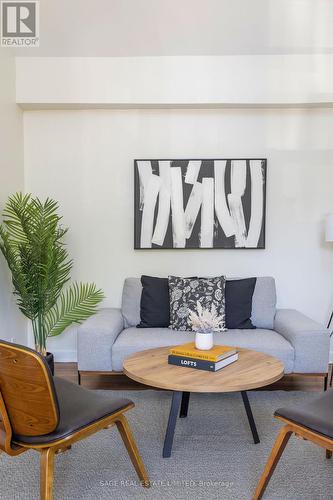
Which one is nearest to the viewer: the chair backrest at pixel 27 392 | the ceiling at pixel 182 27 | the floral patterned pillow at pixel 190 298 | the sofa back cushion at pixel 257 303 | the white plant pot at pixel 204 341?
the chair backrest at pixel 27 392

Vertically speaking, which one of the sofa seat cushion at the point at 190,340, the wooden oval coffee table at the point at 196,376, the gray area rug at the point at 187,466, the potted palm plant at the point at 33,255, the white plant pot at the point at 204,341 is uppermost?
the potted palm plant at the point at 33,255

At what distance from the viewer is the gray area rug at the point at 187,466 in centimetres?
186

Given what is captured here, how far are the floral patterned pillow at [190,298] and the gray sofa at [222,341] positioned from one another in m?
0.12

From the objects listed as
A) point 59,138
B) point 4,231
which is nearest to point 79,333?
point 4,231

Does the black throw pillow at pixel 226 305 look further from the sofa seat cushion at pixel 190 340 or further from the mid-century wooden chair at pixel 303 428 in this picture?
the mid-century wooden chair at pixel 303 428

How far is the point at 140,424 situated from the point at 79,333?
2.58 ft

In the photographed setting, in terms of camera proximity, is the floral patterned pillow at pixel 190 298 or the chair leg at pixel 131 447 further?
the floral patterned pillow at pixel 190 298

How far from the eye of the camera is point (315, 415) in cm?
171

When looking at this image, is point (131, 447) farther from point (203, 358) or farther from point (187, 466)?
point (203, 358)

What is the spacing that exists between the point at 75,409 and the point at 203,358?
738 millimetres

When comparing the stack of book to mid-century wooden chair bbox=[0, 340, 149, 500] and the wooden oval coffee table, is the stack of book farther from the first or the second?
mid-century wooden chair bbox=[0, 340, 149, 500]

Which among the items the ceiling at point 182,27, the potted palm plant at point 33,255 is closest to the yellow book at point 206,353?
the potted palm plant at point 33,255

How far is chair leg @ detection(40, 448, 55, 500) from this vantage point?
1.49 meters

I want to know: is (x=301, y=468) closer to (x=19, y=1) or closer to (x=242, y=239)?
(x=242, y=239)
